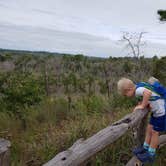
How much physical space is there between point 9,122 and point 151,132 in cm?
445

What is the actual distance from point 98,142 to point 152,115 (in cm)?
142

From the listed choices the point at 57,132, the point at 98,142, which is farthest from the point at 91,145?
the point at 57,132

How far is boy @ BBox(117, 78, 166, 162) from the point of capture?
15.0 feet

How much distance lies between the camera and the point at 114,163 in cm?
546

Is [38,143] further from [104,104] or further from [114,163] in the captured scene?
[104,104]

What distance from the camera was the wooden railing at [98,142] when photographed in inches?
118

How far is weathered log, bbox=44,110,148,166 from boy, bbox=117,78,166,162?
21cm

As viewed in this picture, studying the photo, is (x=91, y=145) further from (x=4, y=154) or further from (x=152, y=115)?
(x=152, y=115)

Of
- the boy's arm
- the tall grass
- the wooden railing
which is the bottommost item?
the tall grass

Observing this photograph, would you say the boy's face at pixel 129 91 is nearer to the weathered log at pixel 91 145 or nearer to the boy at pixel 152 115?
the boy at pixel 152 115

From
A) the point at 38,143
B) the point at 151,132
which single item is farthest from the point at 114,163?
the point at 38,143

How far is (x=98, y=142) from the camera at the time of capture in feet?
11.7

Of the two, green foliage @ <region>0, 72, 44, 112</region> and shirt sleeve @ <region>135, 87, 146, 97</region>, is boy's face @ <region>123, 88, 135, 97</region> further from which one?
green foliage @ <region>0, 72, 44, 112</region>

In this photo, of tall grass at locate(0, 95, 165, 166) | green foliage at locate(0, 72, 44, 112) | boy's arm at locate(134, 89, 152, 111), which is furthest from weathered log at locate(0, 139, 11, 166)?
green foliage at locate(0, 72, 44, 112)
